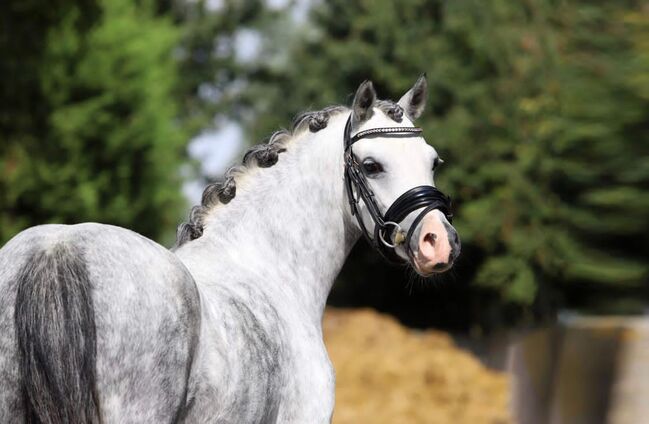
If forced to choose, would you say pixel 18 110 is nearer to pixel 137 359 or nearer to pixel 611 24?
pixel 611 24

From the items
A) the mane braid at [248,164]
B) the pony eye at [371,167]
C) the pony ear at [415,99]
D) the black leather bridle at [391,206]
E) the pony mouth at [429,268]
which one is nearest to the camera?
the pony mouth at [429,268]

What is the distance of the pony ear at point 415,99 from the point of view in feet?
19.4

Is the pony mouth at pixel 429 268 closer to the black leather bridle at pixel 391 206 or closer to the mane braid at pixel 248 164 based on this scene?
the black leather bridle at pixel 391 206

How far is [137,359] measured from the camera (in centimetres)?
398

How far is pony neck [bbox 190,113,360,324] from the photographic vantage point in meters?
5.34

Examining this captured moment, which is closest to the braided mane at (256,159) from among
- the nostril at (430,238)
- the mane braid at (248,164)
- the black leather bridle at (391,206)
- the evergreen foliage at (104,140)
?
the mane braid at (248,164)

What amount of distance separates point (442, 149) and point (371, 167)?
76.4 ft

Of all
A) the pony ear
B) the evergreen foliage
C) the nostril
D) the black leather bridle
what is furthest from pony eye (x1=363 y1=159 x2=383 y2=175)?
the evergreen foliage

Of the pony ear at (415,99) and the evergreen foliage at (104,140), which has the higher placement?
the pony ear at (415,99)

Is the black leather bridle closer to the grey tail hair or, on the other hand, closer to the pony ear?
the pony ear

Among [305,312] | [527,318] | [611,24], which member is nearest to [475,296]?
[527,318]

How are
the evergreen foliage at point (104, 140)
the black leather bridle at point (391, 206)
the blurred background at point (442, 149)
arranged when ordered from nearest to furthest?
the black leather bridle at point (391, 206) < the blurred background at point (442, 149) < the evergreen foliage at point (104, 140)

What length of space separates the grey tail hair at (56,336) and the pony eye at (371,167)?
6.20 ft

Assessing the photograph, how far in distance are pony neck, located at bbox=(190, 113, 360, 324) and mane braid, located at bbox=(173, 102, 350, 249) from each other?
0.03 metres
